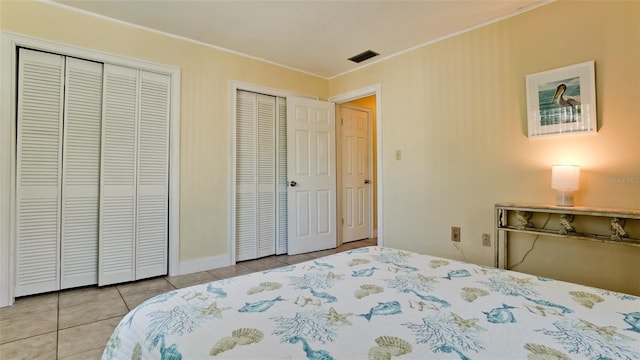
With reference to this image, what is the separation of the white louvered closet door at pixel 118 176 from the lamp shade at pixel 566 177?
3451 millimetres

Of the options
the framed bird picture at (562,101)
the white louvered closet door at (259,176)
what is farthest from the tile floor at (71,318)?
the framed bird picture at (562,101)

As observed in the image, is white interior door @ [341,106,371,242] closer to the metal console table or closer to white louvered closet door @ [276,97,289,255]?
white louvered closet door @ [276,97,289,255]

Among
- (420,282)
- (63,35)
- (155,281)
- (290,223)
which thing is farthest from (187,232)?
(420,282)

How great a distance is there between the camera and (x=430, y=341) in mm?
803

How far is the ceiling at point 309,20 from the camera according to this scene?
246cm

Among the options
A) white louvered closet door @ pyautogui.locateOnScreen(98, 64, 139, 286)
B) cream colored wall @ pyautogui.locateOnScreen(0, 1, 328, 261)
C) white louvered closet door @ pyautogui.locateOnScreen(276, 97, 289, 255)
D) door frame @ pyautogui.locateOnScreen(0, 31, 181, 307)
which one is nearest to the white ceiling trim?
white louvered closet door @ pyautogui.locateOnScreen(276, 97, 289, 255)

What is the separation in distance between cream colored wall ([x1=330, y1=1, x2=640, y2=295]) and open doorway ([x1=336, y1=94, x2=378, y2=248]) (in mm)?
882

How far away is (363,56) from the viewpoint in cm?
352

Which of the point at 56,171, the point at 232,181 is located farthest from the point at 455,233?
the point at 56,171

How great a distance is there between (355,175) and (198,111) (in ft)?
7.87

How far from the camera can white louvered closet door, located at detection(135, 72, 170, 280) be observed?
9.45ft

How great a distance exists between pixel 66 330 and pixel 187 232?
4.16ft

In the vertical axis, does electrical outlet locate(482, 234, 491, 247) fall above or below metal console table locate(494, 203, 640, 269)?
below

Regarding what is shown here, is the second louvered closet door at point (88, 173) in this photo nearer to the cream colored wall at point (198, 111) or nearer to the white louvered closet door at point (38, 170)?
the white louvered closet door at point (38, 170)
